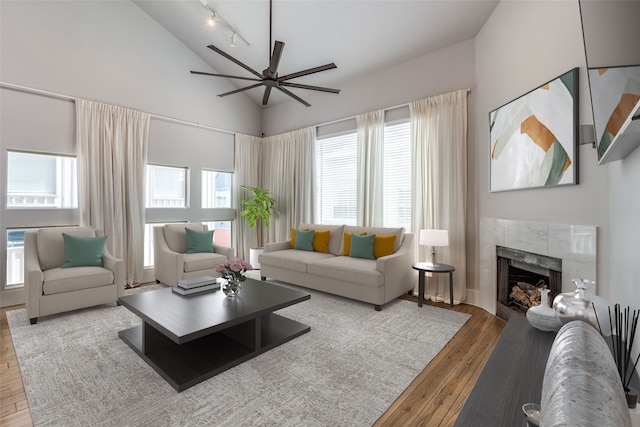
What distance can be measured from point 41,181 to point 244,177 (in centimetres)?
325

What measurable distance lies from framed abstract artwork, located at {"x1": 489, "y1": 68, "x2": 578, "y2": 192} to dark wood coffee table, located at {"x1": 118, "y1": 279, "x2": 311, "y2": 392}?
2533 mm

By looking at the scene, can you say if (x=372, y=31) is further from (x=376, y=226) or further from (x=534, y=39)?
(x=376, y=226)

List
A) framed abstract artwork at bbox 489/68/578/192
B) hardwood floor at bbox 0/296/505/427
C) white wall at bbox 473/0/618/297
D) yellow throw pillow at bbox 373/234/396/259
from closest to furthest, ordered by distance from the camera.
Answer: hardwood floor at bbox 0/296/505/427 → white wall at bbox 473/0/618/297 → framed abstract artwork at bbox 489/68/578/192 → yellow throw pillow at bbox 373/234/396/259

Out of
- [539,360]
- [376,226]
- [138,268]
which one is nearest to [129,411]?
[539,360]

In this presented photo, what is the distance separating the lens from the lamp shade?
3.67m

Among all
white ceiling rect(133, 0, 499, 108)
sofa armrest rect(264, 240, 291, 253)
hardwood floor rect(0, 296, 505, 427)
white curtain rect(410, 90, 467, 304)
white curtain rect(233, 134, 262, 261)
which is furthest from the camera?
white curtain rect(233, 134, 262, 261)

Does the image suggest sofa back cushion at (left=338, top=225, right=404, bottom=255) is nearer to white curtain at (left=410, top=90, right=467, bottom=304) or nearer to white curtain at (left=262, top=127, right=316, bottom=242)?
white curtain at (left=410, top=90, right=467, bottom=304)

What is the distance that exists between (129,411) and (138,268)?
3468 mm

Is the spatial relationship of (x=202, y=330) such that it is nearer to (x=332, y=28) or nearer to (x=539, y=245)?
(x=539, y=245)

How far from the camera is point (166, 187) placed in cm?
532

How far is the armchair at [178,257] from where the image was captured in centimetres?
432

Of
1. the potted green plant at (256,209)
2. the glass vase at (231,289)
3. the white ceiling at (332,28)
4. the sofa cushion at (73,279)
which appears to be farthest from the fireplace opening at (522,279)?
the sofa cushion at (73,279)

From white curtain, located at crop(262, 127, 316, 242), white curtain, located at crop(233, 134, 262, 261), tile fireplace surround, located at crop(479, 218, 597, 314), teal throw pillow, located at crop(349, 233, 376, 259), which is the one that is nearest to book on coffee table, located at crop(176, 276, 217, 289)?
teal throw pillow, located at crop(349, 233, 376, 259)

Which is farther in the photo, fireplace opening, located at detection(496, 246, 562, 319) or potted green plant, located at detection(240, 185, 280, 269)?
potted green plant, located at detection(240, 185, 280, 269)
